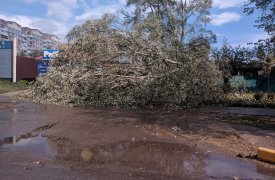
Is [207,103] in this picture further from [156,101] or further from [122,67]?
[122,67]

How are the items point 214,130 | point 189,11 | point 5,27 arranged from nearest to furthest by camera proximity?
point 214,130 < point 189,11 < point 5,27

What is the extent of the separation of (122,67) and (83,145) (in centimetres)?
1152

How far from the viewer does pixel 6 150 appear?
8.68 metres

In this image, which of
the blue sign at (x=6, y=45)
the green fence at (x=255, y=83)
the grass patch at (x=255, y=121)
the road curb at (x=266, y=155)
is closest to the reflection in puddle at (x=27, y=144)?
the road curb at (x=266, y=155)

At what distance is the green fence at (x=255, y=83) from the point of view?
3164cm

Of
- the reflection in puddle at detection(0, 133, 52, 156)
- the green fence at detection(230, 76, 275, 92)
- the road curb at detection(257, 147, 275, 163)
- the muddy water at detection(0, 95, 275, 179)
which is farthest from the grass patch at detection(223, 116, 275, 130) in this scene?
the green fence at detection(230, 76, 275, 92)

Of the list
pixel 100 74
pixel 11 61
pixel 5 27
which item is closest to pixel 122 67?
pixel 100 74

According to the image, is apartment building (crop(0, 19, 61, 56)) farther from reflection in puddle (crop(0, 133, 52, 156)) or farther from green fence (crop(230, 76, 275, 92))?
reflection in puddle (crop(0, 133, 52, 156))

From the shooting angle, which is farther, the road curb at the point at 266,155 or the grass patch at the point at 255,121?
the grass patch at the point at 255,121

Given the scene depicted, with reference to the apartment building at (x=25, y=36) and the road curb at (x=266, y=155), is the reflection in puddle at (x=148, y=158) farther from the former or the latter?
the apartment building at (x=25, y=36)

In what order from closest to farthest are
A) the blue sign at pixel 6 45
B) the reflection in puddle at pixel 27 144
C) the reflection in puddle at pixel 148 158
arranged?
the reflection in puddle at pixel 148 158 → the reflection in puddle at pixel 27 144 → the blue sign at pixel 6 45

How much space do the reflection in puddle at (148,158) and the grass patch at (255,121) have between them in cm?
461

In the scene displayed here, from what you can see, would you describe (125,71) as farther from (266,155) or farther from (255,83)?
(255,83)

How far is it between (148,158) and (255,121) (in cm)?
760
